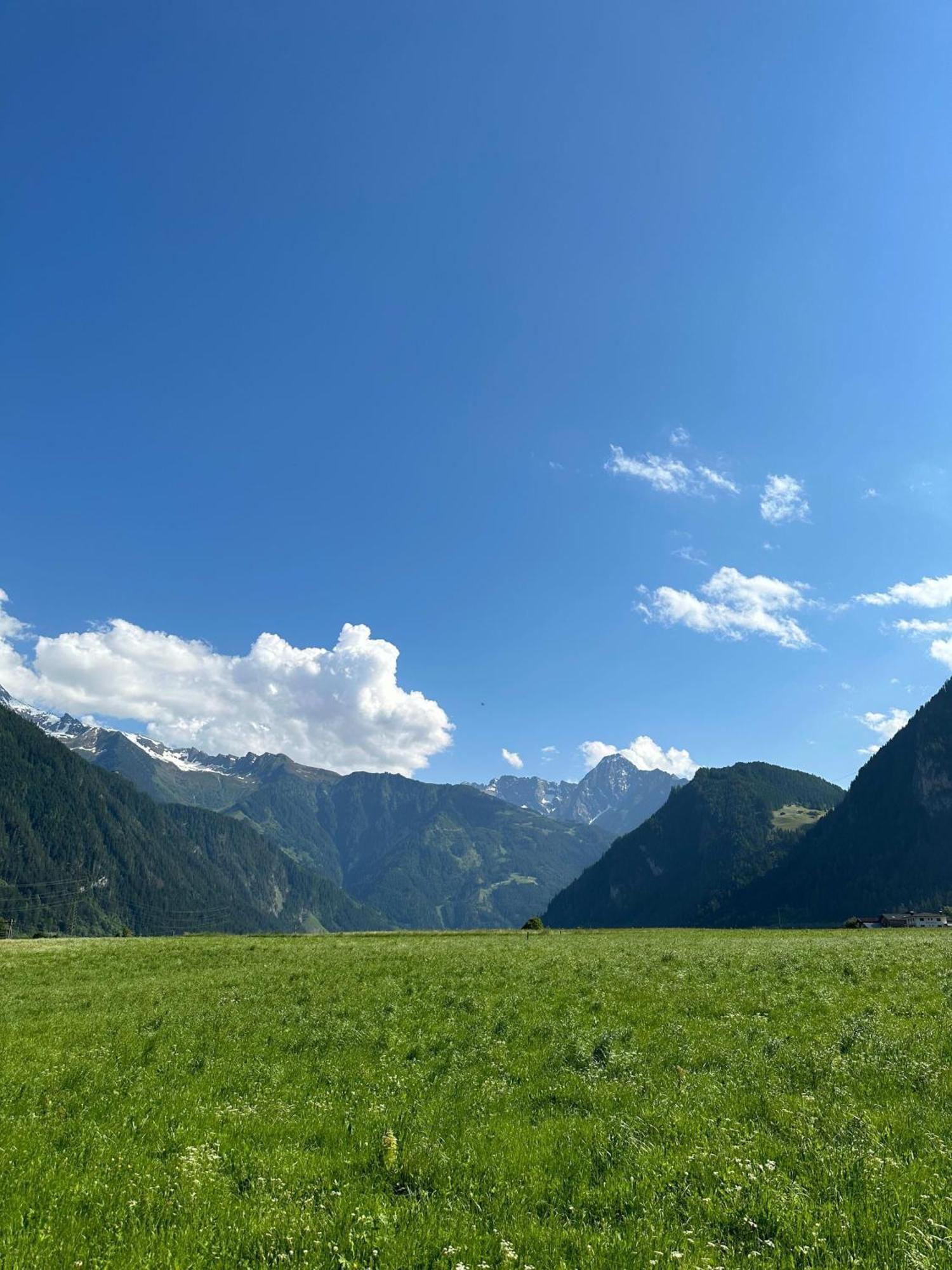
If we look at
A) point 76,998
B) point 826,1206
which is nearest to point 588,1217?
point 826,1206

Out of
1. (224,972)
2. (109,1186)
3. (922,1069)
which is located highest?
(922,1069)


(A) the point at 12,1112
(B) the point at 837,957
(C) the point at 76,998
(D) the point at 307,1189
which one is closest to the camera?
(D) the point at 307,1189

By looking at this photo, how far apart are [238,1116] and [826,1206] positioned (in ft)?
36.2

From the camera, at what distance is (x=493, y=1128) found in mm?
12438

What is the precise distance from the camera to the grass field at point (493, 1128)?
846 cm

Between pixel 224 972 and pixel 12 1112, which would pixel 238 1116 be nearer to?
pixel 12 1112

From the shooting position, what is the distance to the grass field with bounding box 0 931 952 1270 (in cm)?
846

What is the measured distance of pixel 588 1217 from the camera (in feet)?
30.1

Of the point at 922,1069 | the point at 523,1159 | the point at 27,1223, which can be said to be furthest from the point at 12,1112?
the point at 922,1069

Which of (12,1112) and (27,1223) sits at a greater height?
(27,1223)

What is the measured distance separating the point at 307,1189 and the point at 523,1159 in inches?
143

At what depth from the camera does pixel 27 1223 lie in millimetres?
9195

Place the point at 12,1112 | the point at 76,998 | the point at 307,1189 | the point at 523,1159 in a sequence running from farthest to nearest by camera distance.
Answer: the point at 76,998 → the point at 12,1112 → the point at 523,1159 → the point at 307,1189

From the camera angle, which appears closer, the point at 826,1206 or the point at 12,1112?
the point at 826,1206
